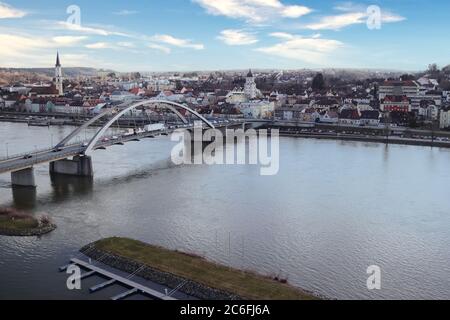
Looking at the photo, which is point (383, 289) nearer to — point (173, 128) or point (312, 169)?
point (312, 169)

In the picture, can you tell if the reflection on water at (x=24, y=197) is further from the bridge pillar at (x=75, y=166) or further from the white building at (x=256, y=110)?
the white building at (x=256, y=110)

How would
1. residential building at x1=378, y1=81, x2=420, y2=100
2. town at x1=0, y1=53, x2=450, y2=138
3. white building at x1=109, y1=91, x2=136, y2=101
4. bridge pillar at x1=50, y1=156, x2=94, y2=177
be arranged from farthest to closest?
white building at x1=109, y1=91, x2=136, y2=101 < residential building at x1=378, y1=81, x2=420, y2=100 < town at x1=0, y1=53, x2=450, y2=138 < bridge pillar at x1=50, y1=156, x2=94, y2=177

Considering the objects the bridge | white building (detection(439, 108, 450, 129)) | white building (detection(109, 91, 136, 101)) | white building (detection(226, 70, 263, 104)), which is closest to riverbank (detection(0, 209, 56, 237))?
the bridge

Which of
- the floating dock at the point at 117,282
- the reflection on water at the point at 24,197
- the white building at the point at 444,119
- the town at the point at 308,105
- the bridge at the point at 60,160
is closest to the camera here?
the floating dock at the point at 117,282

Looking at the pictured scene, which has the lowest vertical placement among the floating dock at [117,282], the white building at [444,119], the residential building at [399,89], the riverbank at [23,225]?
the floating dock at [117,282]

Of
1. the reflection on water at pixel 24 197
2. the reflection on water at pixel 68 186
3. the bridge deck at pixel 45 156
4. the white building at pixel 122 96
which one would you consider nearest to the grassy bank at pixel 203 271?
the reflection on water at pixel 24 197

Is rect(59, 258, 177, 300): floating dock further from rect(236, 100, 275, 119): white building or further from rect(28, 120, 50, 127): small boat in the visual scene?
rect(236, 100, 275, 119): white building

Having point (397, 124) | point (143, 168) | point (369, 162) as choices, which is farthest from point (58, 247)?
point (397, 124)
